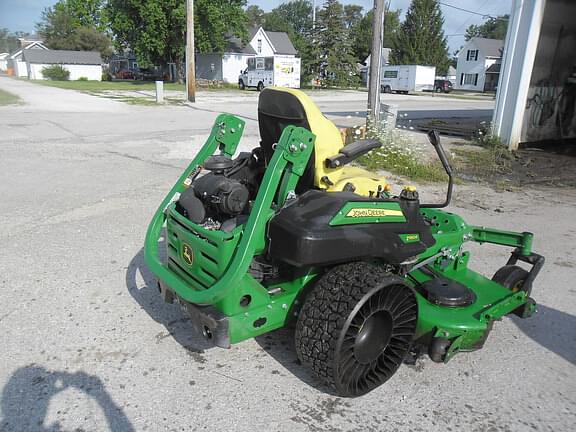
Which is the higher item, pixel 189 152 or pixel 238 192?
pixel 238 192

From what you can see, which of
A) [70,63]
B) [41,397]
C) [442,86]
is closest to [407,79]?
[442,86]

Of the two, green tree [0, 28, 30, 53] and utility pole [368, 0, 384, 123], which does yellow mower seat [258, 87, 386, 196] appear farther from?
green tree [0, 28, 30, 53]

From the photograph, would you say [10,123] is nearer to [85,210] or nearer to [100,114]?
[100,114]

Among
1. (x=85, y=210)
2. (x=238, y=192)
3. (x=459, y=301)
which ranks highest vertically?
(x=238, y=192)

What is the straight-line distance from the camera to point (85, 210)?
614 centimetres

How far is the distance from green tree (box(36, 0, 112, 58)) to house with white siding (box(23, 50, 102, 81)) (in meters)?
3.66

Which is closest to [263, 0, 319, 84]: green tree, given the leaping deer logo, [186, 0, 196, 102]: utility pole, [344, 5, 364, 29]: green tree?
[344, 5, 364, 29]: green tree

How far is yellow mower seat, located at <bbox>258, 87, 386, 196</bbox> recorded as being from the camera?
2.97 metres

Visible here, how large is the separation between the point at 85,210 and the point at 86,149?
462cm

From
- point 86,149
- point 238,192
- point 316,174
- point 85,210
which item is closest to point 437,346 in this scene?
point 316,174

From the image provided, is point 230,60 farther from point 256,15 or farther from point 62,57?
point 256,15

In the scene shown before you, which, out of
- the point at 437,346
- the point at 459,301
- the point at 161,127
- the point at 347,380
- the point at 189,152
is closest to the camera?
the point at 347,380

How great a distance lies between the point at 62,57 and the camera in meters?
59.8

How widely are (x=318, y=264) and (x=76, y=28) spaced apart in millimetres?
77752
